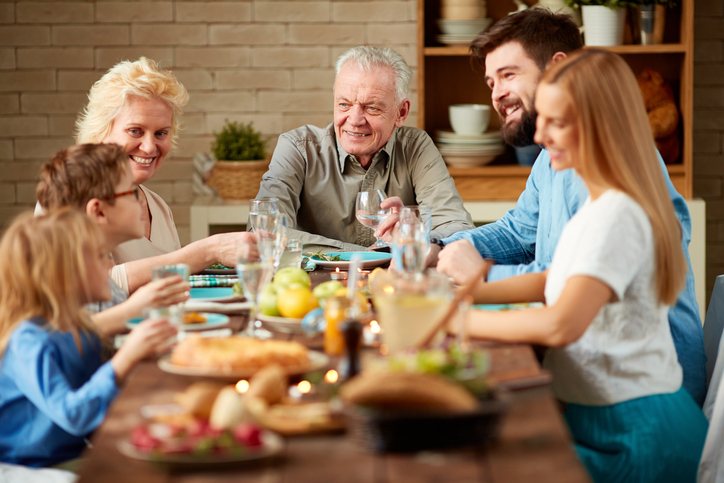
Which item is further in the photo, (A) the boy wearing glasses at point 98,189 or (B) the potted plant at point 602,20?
(B) the potted plant at point 602,20

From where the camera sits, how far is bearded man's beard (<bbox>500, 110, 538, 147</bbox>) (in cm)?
251

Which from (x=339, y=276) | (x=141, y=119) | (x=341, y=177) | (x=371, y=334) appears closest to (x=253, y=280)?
(x=371, y=334)

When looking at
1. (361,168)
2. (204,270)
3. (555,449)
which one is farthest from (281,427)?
(361,168)

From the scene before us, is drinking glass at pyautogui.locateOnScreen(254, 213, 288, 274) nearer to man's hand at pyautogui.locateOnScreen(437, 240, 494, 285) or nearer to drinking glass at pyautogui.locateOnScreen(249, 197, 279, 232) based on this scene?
drinking glass at pyautogui.locateOnScreen(249, 197, 279, 232)

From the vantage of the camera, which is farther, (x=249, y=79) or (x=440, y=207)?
(x=249, y=79)

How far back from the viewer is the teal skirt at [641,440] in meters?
1.36

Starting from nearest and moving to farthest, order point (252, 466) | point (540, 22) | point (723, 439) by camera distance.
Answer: point (252, 466), point (723, 439), point (540, 22)

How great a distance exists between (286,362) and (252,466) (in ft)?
0.93

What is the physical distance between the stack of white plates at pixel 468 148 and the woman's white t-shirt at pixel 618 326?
2.24 metres

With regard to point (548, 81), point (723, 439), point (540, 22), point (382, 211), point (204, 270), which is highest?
point (540, 22)

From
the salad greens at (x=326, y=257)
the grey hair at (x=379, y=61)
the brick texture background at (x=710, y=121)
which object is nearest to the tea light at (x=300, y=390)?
the salad greens at (x=326, y=257)

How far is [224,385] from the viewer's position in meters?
1.11

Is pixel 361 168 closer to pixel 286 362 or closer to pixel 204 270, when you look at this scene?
pixel 204 270

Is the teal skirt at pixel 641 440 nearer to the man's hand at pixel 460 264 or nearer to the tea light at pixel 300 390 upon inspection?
the man's hand at pixel 460 264
